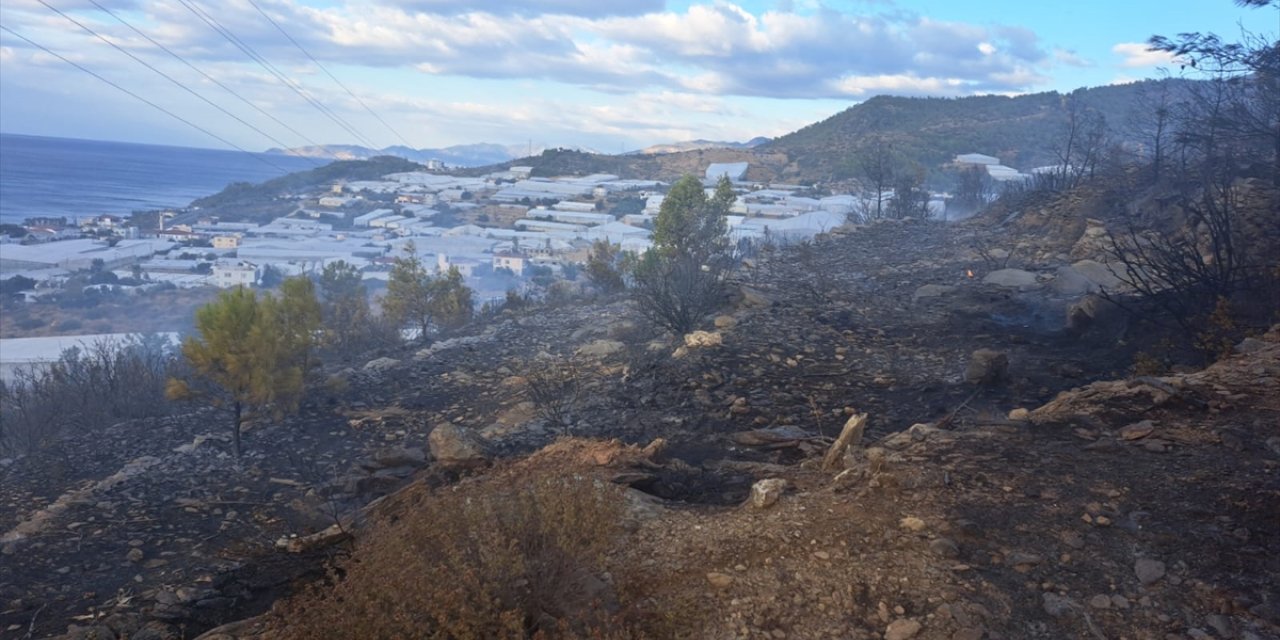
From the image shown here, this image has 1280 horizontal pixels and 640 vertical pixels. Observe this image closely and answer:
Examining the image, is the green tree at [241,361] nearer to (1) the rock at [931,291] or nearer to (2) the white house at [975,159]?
(1) the rock at [931,291]

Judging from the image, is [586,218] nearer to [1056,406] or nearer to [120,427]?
[120,427]

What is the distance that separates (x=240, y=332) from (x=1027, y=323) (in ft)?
29.8

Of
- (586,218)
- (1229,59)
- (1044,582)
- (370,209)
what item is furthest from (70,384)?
(370,209)

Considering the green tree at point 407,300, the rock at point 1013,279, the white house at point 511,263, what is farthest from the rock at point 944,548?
the white house at point 511,263

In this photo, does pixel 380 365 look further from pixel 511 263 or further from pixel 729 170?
pixel 729 170

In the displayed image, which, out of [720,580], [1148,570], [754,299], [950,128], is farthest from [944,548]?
[950,128]

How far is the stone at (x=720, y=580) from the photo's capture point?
380 cm

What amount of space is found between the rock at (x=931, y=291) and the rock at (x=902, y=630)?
9.12 m

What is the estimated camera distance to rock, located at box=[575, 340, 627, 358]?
37.1 feet

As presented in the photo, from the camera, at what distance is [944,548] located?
3898 mm

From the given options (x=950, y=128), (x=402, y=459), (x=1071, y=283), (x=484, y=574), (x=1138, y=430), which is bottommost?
(x=402, y=459)

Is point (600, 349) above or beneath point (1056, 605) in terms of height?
beneath

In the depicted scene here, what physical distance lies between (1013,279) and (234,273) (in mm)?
21202

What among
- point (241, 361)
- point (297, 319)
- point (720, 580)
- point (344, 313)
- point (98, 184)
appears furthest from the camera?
point (98, 184)
